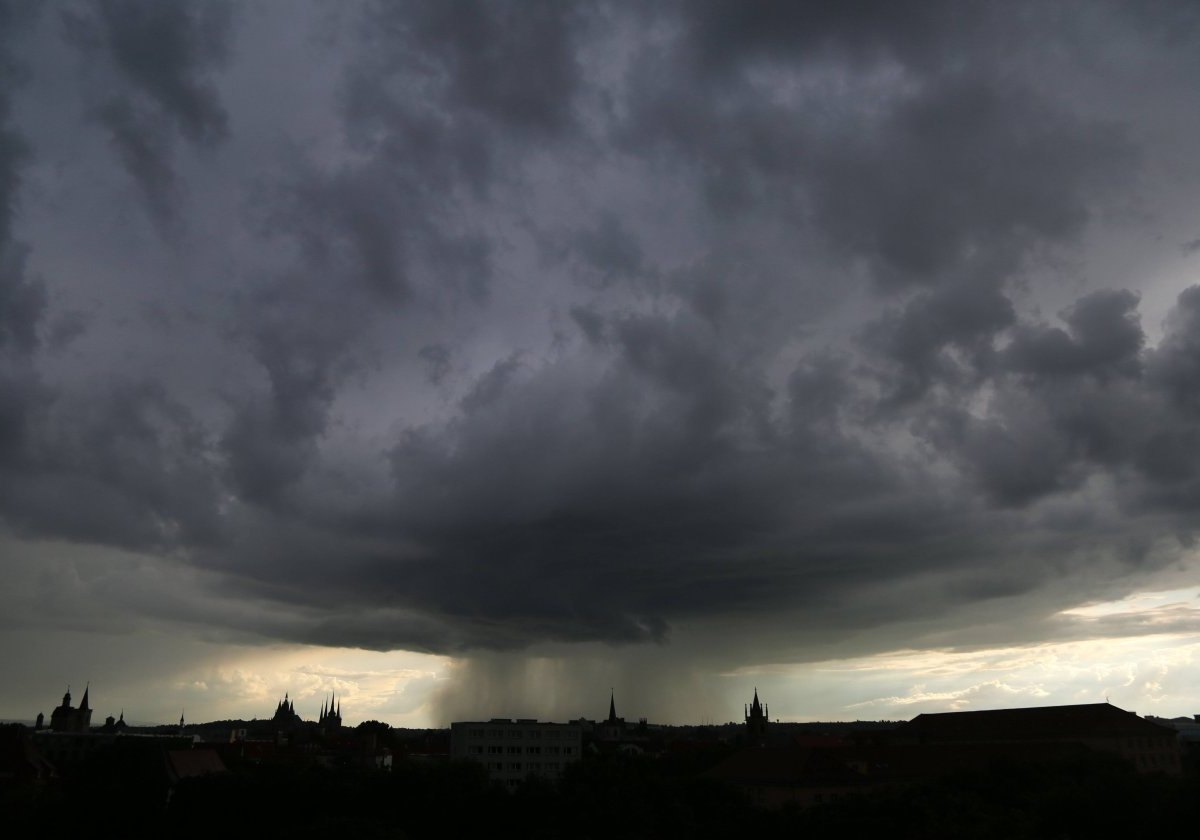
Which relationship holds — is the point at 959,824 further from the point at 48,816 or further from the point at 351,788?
the point at 48,816

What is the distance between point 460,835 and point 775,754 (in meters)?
75.3

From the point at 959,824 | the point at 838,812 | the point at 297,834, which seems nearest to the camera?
the point at 959,824

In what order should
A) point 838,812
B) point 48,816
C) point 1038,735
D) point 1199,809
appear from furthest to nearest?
point 1038,735, point 48,816, point 838,812, point 1199,809

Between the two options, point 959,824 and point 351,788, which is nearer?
point 959,824

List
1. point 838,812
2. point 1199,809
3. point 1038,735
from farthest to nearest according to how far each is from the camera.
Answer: point 1038,735, point 838,812, point 1199,809

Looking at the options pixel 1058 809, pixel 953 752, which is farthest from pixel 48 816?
pixel 953 752

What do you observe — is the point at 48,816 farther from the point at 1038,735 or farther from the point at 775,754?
the point at 1038,735

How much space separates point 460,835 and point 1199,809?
3371 inches

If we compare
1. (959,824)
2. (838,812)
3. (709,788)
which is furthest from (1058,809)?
(709,788)

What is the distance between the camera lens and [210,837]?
118312 millimetres

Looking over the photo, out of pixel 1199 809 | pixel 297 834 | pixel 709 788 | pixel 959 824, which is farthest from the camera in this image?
pixel 709 788

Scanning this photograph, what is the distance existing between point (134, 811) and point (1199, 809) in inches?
4964

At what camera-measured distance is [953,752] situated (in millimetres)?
173500

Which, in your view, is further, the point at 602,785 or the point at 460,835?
the point at 602,785
